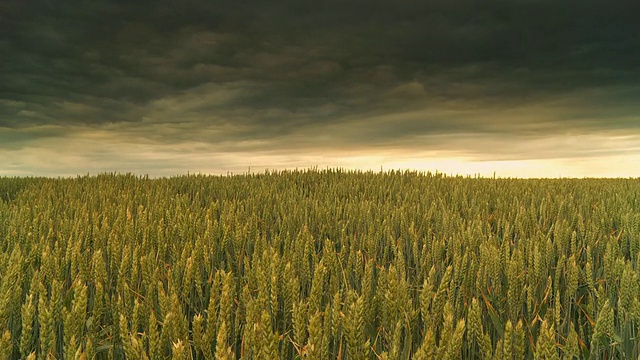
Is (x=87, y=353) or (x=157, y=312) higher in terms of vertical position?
(x=87, y=353)

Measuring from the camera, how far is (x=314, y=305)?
6.09ft

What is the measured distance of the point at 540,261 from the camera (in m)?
3.07

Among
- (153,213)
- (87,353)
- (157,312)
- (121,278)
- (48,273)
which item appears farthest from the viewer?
(153,213)

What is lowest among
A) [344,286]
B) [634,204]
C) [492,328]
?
[492,328]

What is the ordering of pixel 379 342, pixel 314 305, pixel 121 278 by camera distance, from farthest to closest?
pixel 121 278 → pixel 379 342 → pixel 314 305

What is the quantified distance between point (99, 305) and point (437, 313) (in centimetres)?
141

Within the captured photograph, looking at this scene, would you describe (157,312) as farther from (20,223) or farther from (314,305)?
(20,223)

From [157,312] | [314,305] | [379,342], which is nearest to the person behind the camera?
[314,305]

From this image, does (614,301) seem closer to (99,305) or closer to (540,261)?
(540,261)

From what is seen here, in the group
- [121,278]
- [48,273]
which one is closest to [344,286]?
[121,278]

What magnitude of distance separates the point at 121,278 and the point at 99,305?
1.73 feet

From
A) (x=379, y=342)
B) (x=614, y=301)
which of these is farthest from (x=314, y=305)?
(x=614, y=301)

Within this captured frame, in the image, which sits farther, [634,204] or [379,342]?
[634,204]

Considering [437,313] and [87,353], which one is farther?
[437,313]
